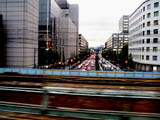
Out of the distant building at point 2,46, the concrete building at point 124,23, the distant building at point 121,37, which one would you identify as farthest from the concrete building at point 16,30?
the concrete building at point 124,23

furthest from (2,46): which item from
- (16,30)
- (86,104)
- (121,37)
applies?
(121,37)

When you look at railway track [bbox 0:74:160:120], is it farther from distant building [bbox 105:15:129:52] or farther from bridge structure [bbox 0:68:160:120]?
distant building [bbox 105:15:129:52]

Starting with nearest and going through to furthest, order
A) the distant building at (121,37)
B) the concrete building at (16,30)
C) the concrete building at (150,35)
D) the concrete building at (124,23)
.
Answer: the concrete building at (16,30) < the concrete building at (150,35) < the distant building at (121,37) < the concrete building at (124,23)

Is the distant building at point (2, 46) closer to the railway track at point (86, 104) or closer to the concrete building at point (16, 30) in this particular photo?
the concrete building at point (16, 30)

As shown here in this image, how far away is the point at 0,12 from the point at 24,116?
2897 cm

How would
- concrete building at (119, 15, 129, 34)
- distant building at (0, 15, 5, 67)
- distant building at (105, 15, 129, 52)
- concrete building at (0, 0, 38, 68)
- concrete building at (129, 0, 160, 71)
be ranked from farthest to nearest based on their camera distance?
concrete building at (119, 15, 129, 34) < distant building at (105, 15, 129, 52) < concrete building at (129, 0, 160, 71) < concrete building at (0, 0, 38, 68) < distant building at (0, 15, 5, 67)

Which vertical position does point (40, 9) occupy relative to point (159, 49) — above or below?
above

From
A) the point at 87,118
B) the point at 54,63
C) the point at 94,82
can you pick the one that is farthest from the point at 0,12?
the point at 87,118

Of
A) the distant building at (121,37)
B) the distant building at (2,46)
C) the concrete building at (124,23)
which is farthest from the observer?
the concrete building at (124,23)

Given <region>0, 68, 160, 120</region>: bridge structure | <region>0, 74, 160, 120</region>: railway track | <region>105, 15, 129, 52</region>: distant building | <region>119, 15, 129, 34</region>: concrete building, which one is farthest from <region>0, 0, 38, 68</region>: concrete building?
<region>119, 15, 129, 34</region>: concrete building

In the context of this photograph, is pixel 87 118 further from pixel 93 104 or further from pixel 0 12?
pixel 0 12

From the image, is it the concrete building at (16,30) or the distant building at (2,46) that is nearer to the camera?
the distant building at (2,46)

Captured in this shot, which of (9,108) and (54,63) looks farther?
(54,63)

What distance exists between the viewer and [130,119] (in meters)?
3.65
